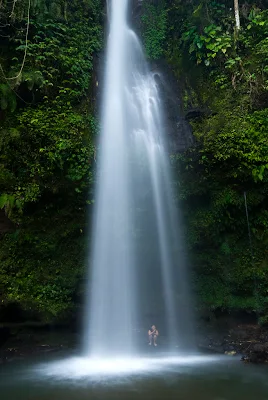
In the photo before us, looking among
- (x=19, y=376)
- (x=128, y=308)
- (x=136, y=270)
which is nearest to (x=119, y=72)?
(x=136, y=270)

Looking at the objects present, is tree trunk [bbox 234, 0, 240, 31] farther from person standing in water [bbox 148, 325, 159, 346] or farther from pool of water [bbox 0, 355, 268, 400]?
pool of water [bbox 0, 355, 268, 400]

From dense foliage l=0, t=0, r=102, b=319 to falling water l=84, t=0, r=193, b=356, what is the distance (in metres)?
0.61

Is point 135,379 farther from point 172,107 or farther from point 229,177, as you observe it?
point 172,107

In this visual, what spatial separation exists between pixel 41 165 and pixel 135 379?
6.14 meters

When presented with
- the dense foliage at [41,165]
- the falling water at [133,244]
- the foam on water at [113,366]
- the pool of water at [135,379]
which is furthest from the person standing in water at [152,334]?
the dense foliage at [41,165]

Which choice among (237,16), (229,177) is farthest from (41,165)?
(237,16)

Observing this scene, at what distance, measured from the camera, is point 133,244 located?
1084 cm

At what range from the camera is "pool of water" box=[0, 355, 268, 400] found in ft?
19.9

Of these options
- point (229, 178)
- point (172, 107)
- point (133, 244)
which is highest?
point (172, 107)

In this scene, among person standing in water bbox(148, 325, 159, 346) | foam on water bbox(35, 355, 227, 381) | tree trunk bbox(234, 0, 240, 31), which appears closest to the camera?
foam on water bbox(35, 355, 227, 381)

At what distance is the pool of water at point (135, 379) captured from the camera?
6.07 meters

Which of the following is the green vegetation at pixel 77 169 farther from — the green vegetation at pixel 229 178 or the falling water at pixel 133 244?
the falling water at pixel 133 244

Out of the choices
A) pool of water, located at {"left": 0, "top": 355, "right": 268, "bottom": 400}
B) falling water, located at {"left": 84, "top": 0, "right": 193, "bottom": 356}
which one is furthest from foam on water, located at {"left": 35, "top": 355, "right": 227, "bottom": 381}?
falling water, located at {"left": 84, "top": 0, "right": 193, "bottom": 356}

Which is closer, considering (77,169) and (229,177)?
(77,169)
